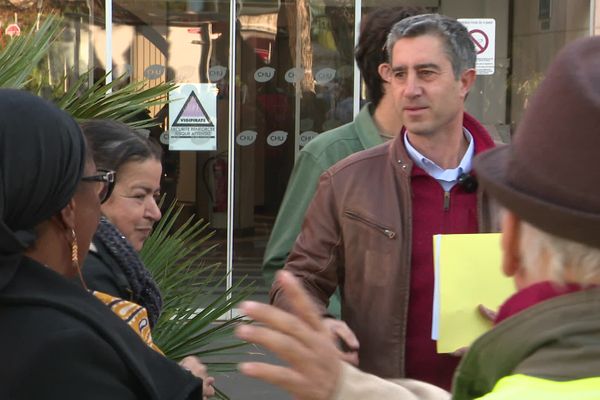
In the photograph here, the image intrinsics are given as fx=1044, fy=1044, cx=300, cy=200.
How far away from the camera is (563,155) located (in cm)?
126

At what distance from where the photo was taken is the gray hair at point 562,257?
4.24ft

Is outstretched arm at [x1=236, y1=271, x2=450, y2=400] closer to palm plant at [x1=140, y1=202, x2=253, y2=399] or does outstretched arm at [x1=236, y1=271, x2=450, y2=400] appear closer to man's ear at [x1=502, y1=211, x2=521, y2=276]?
man's ear at [x1=502, y1=211, x2=521, y2=276]

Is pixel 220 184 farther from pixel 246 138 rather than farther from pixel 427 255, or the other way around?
pixel 427 255

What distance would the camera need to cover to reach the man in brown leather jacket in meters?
2.71

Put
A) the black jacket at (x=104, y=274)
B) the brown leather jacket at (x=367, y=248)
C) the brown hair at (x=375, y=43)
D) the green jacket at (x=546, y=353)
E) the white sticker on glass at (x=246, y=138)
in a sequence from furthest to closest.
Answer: the white sticker on glass at (x=246, y=138) → the brown hair at (x=375, y=43) → the brown leather jacket at (x=367, y=248) → the black jacket at (x=104, y=274) → the green jacket at (x=546, y=353)

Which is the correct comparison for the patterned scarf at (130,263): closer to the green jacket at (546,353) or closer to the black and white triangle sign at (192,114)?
the green jacket at (546,353)

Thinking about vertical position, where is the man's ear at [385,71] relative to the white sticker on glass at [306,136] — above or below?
above

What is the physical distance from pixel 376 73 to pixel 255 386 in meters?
3.68

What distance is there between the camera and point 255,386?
6.69m

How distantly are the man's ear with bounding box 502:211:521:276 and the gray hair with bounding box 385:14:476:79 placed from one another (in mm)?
1574

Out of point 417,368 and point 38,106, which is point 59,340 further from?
point 417,368

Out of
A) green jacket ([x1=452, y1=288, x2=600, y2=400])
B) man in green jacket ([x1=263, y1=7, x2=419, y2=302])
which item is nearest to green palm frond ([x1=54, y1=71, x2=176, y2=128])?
man in green jacket ([x1=263, y1=7, x2=419, y2=302])

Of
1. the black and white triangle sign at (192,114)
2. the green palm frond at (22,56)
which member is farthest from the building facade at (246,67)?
the green palm frond at (22,56)

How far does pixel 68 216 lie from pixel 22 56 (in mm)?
1436
